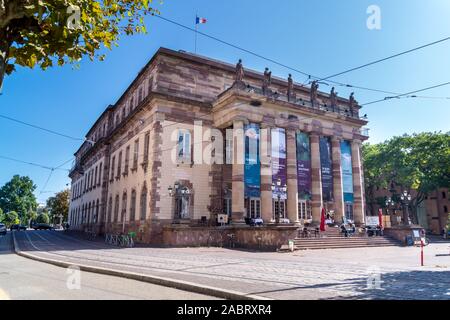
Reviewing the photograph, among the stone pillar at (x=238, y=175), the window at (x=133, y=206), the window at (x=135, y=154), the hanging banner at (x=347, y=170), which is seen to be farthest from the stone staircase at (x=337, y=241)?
the window at (x=135, y=154)

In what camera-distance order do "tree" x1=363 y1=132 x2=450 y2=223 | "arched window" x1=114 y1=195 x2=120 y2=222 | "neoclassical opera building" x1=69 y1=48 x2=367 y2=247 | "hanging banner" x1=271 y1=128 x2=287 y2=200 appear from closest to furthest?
"neoclassical opera building" x1=69 y1=48 x2=367 y2=247 < "hanging banner" x1=271 y1=128 x2=287 y2=200 < "arched window" x1=114 y1=195 x2=120 y2=222 < "tree" x1=363 y1=132 x2=450 y2=223

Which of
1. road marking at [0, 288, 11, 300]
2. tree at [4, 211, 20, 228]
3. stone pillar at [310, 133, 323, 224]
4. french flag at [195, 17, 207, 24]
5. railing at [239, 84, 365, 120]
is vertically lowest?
road marking at [0, 288, 11, 300]

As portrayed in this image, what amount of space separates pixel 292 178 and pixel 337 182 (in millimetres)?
5850

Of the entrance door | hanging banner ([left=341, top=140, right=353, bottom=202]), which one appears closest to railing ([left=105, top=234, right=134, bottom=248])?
the entrance door

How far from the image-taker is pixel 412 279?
32.1 feet

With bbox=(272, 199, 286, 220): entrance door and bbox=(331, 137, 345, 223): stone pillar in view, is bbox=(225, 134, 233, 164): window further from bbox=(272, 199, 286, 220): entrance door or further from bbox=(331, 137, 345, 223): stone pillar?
bbox=(331, 137, 345, 223): stone pillar

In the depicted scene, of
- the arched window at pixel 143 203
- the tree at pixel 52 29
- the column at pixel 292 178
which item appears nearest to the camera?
the tree at pixel 52 29

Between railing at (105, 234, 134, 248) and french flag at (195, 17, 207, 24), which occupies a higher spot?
french flag at (195, 17, 207, 24)

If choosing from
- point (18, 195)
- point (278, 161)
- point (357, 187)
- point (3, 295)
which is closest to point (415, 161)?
point (357, 187)

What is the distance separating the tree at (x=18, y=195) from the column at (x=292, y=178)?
97.4 m

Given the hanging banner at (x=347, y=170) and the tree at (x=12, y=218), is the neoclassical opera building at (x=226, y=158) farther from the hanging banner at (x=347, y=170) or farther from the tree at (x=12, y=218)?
the tree at (x=12, y=218)

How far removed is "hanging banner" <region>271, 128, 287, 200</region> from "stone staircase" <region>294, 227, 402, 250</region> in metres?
4.51

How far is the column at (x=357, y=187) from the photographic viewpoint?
32750 mm

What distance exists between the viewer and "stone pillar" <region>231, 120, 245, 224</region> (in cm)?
2573
